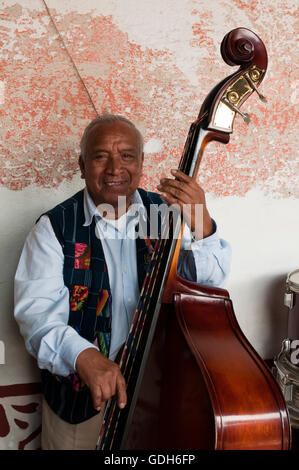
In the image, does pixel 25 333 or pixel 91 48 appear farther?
pixel 91 48

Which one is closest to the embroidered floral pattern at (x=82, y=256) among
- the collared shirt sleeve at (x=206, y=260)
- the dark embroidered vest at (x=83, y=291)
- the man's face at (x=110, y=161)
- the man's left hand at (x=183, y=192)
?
the dark embroidered vest at (x=83, y=291)

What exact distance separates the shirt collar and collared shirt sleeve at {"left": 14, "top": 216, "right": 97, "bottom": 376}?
134mm

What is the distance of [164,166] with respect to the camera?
7.37 feet

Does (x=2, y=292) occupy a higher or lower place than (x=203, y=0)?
lower

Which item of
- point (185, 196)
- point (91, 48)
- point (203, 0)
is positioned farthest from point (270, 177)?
point (185, 196)

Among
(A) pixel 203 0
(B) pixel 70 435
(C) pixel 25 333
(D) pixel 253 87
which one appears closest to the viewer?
(D) pixel 253 87

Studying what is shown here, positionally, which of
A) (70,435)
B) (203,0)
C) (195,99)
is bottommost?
(70,435)

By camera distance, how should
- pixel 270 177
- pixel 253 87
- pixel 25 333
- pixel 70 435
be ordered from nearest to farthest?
pixel 253 87, pixel 25 333, pixel 70 435, pixel 270 177

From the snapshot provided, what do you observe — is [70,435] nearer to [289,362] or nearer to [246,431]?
[246,431]

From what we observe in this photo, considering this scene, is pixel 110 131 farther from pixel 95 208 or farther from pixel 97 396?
pixel 97 396

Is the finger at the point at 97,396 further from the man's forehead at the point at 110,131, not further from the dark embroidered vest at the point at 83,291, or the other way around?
the man's forehead at the point at 110,131

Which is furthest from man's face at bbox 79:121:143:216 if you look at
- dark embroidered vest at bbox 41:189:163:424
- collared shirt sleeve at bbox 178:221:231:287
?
collared shirt sleeve at bbox 178:221:231:287

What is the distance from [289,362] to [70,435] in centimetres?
107

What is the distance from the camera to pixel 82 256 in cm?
168
